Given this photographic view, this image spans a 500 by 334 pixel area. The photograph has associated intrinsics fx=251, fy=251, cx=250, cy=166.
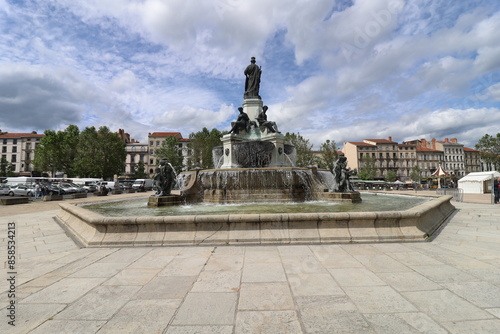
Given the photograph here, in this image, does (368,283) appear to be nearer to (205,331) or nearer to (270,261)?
(270,261)

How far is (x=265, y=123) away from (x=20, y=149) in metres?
97.9

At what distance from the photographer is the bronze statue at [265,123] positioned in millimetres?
18719

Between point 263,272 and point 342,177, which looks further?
point 342,177

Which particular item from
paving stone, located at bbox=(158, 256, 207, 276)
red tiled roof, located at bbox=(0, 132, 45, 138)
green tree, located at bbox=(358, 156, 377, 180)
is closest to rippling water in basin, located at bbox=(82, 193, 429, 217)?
paving stone, located at bbox=(158, 256, 207, 276)

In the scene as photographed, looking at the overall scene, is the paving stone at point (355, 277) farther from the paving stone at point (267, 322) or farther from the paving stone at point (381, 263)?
the paving stone at point (267, 322)

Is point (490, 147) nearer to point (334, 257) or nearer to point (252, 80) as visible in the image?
point (252, 80)

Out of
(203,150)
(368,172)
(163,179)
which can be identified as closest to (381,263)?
(163,179)

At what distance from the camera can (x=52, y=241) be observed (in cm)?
621

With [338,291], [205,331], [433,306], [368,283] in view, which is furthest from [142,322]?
[433,306]

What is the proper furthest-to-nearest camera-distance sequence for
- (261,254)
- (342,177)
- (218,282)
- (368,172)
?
(368,172), (342,177), (261,254), (218,282)

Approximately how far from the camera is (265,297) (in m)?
2.98

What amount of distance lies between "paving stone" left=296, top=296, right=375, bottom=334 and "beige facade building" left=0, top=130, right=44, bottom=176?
340 feet

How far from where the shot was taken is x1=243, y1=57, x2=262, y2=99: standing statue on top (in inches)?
839

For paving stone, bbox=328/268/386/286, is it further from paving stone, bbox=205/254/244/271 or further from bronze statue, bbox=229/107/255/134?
bronze statue, bbox=229/107/255/134
